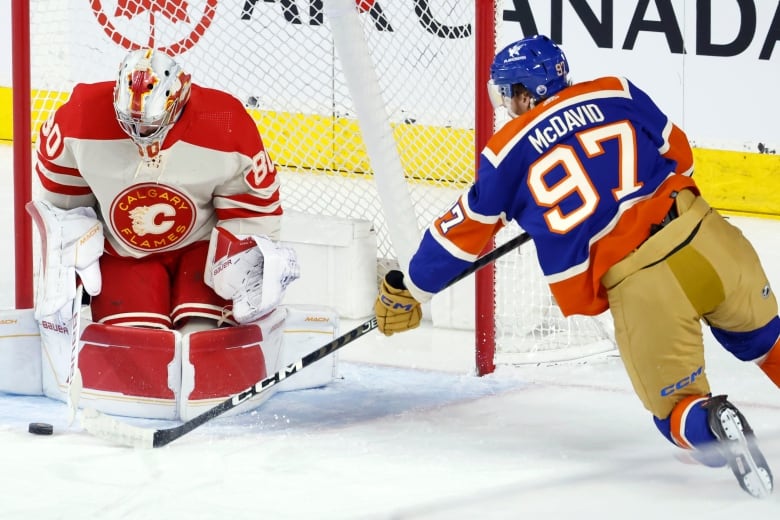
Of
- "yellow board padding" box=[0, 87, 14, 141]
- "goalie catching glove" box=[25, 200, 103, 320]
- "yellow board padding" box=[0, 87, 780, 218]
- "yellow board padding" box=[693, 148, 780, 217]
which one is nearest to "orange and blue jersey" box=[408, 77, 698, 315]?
"goalie catching glove" box=[25, 200, 103, 320]

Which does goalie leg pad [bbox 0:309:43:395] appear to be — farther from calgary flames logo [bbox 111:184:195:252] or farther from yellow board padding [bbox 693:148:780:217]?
yellow board padding [bbox 693:148:780:217]

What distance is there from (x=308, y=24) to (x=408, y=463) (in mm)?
1896

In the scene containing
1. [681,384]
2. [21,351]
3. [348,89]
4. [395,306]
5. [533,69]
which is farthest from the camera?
[348,89]

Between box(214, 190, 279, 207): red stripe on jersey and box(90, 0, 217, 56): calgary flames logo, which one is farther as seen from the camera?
box(90, 0, 217, 56): calgary flames logo

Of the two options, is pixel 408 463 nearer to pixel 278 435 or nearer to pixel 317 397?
pixel 278 435

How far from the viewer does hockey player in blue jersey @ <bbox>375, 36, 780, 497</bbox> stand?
2672mm

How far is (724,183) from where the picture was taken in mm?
5625

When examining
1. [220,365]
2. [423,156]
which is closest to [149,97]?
[220,365]

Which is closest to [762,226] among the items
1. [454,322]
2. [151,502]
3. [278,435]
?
[454,322]

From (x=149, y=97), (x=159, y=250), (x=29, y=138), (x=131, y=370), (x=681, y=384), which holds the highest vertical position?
(x=149, y=97)

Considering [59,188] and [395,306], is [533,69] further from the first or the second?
[59,188]

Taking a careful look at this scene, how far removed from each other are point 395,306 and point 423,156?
1544 millimetres

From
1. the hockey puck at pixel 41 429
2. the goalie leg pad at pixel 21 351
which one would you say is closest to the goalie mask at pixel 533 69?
the hockey puck at pixel 41 429

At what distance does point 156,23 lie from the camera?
4457 millimetres
